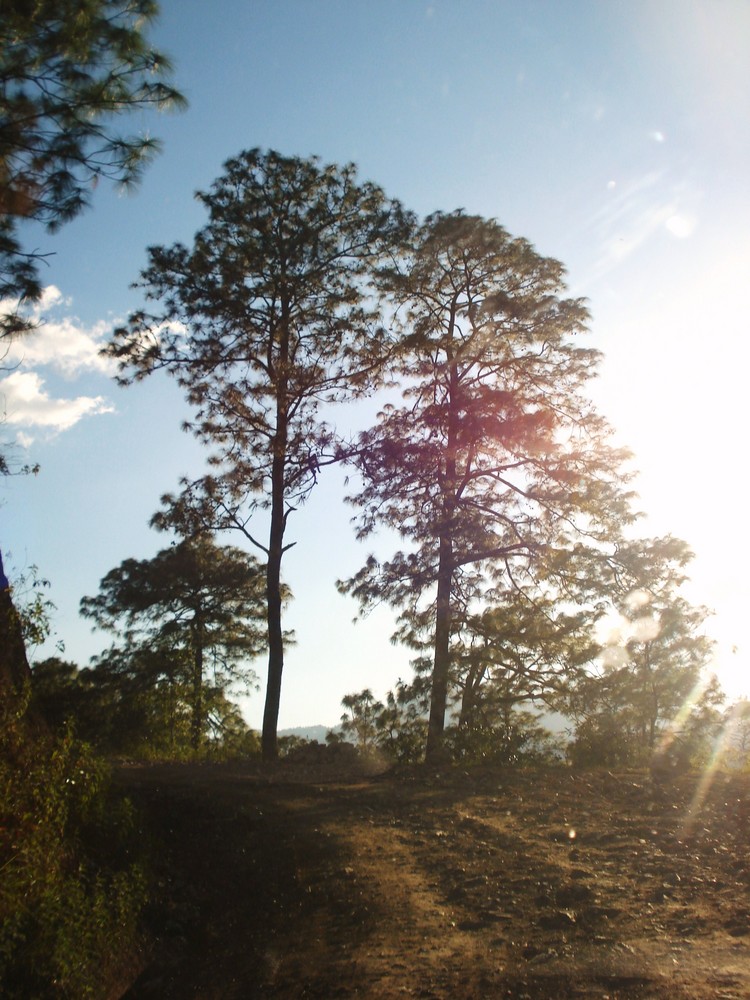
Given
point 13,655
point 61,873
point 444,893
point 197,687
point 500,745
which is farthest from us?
point 197,687

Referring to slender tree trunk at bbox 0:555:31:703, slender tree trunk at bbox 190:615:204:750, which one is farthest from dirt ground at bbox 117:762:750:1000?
slender tree trunk at bbox 190:615:204:750

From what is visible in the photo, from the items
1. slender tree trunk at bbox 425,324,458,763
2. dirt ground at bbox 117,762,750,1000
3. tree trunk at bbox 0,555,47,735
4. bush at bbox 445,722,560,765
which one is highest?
slender tree trunk at bbox 425,324,458,763

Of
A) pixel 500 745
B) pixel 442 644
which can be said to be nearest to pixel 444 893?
pixel 500 745

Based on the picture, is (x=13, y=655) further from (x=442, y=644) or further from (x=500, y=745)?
(x=442, y=644)

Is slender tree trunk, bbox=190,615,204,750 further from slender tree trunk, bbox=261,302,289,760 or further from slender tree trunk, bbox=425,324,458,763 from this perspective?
slender tree trunk, bbox=425,324,458,763

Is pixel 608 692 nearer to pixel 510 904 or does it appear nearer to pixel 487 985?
pixel 510 904

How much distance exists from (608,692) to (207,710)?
10033 millimetres

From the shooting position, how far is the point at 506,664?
15.6 m

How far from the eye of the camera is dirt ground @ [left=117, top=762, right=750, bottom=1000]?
503 cm

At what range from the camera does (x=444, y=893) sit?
21.6 ft

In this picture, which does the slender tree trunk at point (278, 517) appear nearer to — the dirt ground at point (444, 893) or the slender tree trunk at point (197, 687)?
the slender tree trunk at point (197, 687)

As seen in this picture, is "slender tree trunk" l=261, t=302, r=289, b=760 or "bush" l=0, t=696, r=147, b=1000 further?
"slender tree trunk" l=261, t=302, r=289, b=760

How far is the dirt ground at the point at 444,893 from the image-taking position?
5.03 m

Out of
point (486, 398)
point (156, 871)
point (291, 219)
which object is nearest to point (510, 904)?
point (156, 871)
